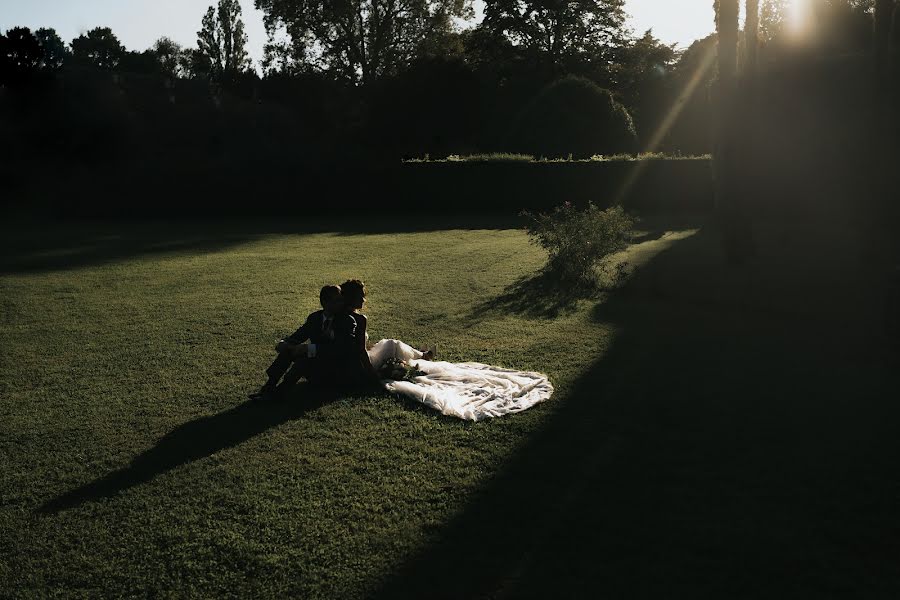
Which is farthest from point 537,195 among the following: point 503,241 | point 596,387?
point 596,387

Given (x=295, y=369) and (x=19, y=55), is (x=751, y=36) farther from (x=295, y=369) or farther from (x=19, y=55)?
(x=19, y=55)

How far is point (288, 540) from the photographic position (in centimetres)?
413

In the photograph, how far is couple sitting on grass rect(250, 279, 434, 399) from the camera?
672 cm

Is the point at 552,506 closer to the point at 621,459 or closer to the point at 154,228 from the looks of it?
the point at 621,459

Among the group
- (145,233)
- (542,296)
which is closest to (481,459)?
(542,296)

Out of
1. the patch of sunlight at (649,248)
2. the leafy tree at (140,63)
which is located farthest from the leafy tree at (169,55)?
the patch of sunlight at (649,248)

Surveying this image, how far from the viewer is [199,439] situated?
579 centimetres

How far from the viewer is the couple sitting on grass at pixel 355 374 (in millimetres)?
6586

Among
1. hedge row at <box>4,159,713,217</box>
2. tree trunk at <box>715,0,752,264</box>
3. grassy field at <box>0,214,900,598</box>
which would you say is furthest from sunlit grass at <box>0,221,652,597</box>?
hedge row at <box>4,159,713,217</box>

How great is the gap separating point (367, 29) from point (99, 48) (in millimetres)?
61824

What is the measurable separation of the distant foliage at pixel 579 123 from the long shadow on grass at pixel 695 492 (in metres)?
25.1

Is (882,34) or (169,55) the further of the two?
(169,55)

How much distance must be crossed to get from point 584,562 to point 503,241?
53.2ft

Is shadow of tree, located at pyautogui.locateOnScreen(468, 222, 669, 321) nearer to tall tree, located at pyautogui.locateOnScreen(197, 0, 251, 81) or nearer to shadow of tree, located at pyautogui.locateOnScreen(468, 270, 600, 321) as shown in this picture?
shadow of tree, located at pyautogui.locateOnScreen(468, 270, 600, 321)
